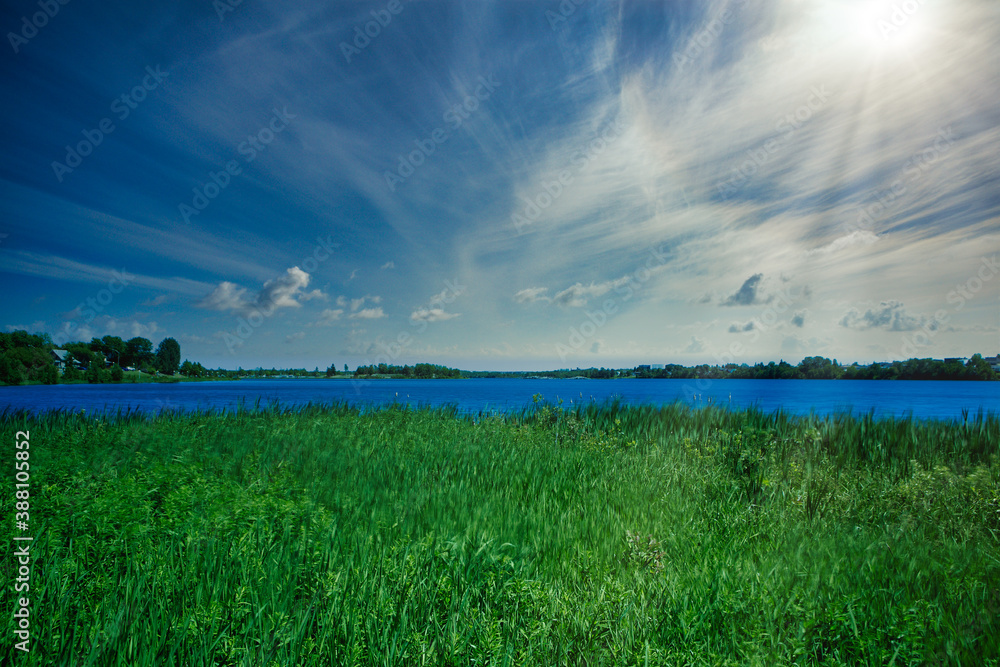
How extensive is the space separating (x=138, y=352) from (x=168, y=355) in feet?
5.01

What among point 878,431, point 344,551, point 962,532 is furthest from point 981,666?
point 878,431

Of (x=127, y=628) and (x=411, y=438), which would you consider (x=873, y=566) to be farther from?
(x=411, y=438)

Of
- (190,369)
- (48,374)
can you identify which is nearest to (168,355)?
(48,374)

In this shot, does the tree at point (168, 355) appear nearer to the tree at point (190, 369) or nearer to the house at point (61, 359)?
the house at point (61, 359)

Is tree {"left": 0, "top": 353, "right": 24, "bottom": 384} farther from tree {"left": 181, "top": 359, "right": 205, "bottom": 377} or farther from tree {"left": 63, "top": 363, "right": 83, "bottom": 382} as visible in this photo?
tree {"left": 181, "top": 359, "right": 205, "bottom": 377}

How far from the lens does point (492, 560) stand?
364 centimetres

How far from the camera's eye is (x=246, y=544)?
3.68 m

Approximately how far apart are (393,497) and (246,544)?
211 centimetres

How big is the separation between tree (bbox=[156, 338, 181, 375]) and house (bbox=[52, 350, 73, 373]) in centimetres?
270

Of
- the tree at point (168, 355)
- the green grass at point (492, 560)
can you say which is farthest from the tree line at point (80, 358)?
the green grass at point (492, 560)

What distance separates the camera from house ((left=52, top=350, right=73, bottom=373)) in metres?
13.7

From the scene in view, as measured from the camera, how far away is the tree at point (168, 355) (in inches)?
662

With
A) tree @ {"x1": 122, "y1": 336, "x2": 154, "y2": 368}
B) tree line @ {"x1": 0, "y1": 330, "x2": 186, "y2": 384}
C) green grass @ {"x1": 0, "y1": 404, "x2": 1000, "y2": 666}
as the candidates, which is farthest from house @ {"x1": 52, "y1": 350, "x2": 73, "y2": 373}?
green grass @ {"x1": 0, "y1": 404, "x2": 1000, "y2": 666}

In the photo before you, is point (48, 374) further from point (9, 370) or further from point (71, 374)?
point (71, 374)
